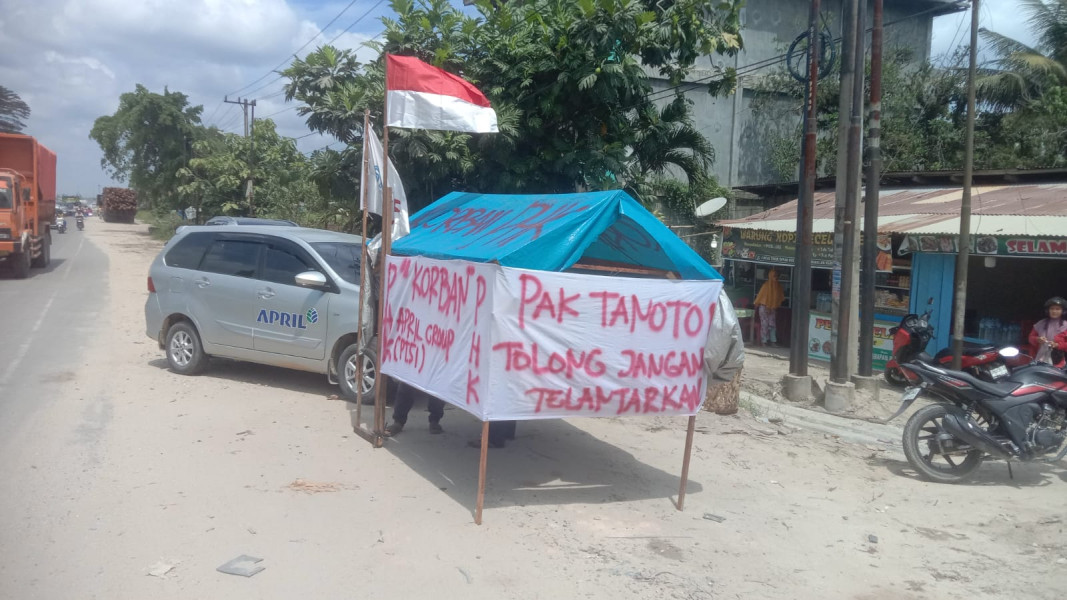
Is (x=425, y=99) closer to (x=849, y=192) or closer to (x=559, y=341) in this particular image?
(x=559, y=341)

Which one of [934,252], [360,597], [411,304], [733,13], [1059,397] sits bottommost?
[360,597]

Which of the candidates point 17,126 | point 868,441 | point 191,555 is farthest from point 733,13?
point 17,126

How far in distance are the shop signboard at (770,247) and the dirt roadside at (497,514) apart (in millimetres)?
5202

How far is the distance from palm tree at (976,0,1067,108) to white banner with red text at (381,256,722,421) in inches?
763

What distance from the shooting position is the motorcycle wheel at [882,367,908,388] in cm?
1159

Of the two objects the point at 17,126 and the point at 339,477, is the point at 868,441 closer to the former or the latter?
the point at 339,477

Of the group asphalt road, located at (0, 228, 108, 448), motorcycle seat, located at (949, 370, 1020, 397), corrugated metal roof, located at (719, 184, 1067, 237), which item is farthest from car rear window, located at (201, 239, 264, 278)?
corrugated metal roof, located at (719, 184, 1067, 237)

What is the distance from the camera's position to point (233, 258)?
9703 millimetres

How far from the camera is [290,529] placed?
527 cm

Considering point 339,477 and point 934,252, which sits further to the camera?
point 934,252

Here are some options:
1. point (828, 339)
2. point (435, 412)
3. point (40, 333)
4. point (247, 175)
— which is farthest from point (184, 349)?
point (247, 175)

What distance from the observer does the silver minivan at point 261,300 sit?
882 cm

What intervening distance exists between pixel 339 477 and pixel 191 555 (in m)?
1.66

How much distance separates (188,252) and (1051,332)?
33.9 ft
